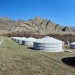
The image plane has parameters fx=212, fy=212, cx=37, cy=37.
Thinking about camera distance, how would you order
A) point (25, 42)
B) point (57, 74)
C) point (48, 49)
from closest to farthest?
point (57, 74), point (48, 49), point (25, 42)

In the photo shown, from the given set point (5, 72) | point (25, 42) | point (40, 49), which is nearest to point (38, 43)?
point (40, 49)

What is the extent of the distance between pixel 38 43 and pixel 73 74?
53.8 feet

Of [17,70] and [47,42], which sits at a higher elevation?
[47,42]

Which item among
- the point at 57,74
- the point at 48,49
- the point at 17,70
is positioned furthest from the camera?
the point at 48,49

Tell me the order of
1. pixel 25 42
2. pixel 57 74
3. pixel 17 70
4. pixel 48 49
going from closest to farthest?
1. pixel 57 74
2. pixel 17 70
3. pixel 48 49
4. pixel 25 42

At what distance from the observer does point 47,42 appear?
2739cm

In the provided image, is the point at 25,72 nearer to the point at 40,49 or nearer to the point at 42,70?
the point at 42,70

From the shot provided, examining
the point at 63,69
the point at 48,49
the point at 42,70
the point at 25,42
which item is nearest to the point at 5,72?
the point at 42,70

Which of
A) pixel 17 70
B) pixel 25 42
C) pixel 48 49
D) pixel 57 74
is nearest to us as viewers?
pixel 57 74

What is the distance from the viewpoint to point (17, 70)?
1297cm

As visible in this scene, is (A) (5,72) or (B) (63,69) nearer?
(A) (5,72)

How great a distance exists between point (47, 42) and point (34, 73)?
50.0ft

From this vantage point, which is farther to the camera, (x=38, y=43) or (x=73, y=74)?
(x=38, y=43)

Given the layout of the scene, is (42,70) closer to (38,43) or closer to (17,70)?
(17,70)
